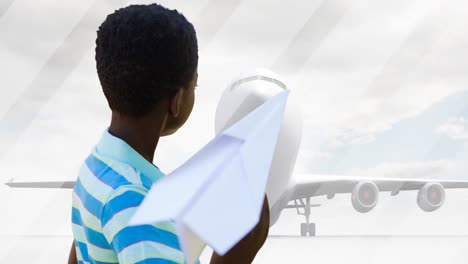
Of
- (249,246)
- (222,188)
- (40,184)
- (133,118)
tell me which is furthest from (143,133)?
(40,184)

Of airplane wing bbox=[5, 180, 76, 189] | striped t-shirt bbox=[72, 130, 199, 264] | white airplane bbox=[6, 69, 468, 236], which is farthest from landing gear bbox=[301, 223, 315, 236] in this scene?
striped t-shirt bbox=[72, 130, 199, 264]

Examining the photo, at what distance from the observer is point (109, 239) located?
30.8 inches

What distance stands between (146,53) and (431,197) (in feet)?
66.0

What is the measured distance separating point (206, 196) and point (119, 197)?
37cm

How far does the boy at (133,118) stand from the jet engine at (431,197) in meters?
19.9

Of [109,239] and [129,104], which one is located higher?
[129,104]

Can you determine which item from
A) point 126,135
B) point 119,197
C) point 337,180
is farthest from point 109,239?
point 337,180

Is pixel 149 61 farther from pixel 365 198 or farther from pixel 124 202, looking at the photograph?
pixel 365 198

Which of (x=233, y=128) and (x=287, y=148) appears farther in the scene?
(x=287, y=148)

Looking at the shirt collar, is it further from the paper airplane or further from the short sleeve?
the paper airplane

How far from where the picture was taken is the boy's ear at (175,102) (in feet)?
2.81

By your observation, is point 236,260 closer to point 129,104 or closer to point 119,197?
point 119,197

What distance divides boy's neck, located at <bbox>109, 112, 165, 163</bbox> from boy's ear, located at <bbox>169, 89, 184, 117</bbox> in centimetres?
3

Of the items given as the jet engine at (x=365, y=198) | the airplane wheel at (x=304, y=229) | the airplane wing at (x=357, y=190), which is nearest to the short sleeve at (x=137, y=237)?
the airplane wing at (x=357, y=190)
